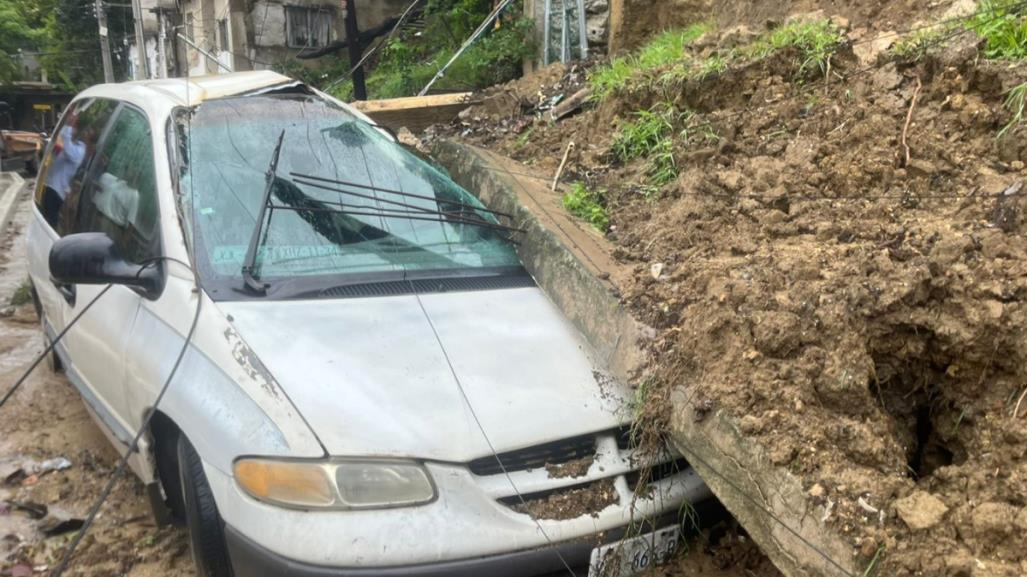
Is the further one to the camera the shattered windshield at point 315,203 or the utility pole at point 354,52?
the utility pole at point 354,52

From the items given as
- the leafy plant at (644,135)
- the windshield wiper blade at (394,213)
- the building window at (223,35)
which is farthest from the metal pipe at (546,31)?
the building window at (223,35)

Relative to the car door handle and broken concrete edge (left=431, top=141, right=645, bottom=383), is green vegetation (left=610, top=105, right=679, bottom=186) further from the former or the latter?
the car door handle

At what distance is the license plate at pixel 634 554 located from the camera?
2.40m

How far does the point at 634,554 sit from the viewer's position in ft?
8.07

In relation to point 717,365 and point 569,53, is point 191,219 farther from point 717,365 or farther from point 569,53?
point 569,53

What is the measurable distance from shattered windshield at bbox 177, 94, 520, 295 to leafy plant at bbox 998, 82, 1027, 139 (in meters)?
2.02

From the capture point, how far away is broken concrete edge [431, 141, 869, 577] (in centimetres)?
212

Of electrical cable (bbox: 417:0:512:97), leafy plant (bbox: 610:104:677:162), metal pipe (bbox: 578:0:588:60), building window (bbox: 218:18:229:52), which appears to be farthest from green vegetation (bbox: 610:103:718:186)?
building window (bbox: 218:18:229:52)

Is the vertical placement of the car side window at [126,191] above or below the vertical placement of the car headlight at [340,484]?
above

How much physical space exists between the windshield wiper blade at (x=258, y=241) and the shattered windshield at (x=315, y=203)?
1 centimetres

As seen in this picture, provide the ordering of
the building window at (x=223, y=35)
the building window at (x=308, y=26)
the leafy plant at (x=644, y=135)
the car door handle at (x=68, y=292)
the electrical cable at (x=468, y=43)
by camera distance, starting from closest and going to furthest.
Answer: the car door handle at (x=68, y=292) < the leafy plant at (x=644, y=135) < the electrical cable at (x=468, y=43) < the building window at (x=308, y=26) < the building window at (x=223, y=35)

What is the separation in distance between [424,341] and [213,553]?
3.24 feet

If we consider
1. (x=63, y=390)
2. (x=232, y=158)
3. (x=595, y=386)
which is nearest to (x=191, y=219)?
(x=232, y=158)

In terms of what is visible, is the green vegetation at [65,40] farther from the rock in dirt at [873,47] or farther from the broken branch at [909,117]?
the broken branch at [909,117]
